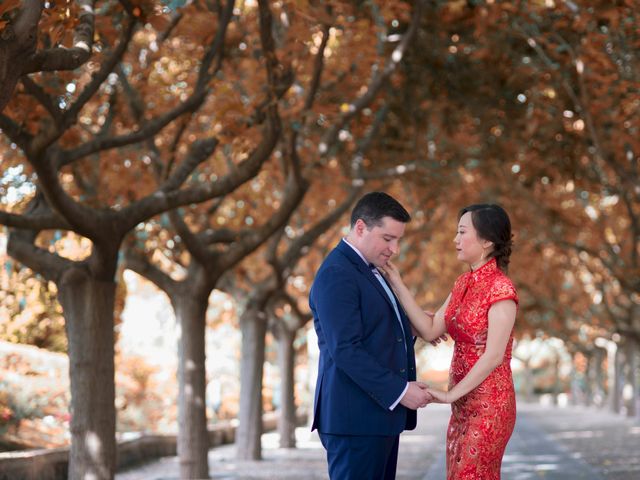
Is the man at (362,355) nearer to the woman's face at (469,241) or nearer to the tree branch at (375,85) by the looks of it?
the woman's face at (469,241)

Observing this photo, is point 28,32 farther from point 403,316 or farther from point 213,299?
point 213,299

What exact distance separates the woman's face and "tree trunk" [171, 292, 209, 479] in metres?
8.95

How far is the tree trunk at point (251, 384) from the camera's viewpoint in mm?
18969

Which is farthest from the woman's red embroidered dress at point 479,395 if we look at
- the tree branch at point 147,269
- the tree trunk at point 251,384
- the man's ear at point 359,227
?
the tree trunk at point 251,384

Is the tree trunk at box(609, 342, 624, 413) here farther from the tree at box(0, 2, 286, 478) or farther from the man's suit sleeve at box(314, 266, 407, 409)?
the man's suit sleeve at box(314, 266, 407, 409)

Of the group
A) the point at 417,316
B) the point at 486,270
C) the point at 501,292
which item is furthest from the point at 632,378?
the point at 501,292

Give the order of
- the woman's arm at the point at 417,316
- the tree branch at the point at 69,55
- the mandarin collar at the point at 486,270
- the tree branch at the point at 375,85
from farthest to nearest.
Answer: the tree branch at the point at 375,85 → the tree branch at the point at 69,55 → the woman's arm at the point at 417,316 → the mandarin collar at the point at 486,270

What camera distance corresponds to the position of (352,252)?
5.60 meters

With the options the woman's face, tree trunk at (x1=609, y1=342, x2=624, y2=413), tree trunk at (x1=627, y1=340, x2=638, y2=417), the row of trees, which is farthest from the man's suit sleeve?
tree trunk at (x1=609, y1=342, x2=624, y2=413)

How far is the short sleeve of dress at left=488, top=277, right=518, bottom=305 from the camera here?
18.9ft

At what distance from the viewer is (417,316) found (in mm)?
6125

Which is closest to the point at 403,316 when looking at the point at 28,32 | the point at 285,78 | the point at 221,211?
the point at 28,32

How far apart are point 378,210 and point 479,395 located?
3.55 feet

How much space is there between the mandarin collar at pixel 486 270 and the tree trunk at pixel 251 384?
13252 millimetres
